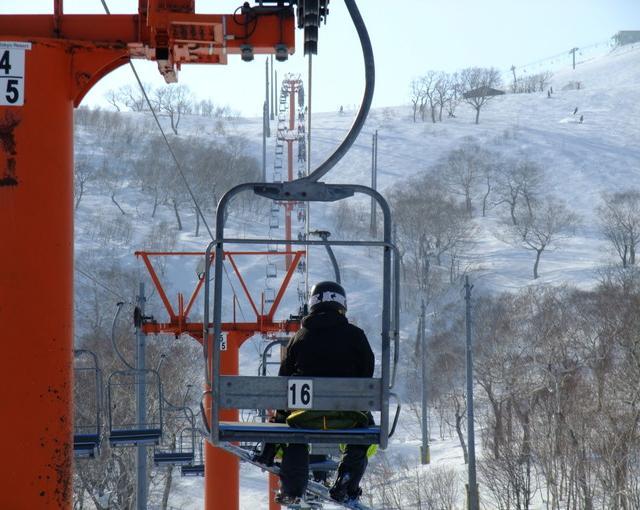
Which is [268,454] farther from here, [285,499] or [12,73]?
[12,73]

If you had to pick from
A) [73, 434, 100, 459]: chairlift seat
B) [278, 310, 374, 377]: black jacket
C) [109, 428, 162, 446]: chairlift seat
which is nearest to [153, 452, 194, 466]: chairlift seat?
[109, 428, 162, 446]: chairlift seat

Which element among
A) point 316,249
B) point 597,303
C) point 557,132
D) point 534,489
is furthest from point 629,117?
point 534,489

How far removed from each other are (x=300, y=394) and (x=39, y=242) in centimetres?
138

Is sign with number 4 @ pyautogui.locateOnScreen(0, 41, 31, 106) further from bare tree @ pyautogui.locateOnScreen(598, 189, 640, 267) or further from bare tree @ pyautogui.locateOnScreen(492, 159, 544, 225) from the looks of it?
bare tree @ pyautogui.locateOnScreen(492, 159, 544, 225)

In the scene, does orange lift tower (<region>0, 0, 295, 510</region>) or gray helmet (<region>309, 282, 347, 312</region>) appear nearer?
orange lift tower (<region>0, 0, 295, 510</region>)

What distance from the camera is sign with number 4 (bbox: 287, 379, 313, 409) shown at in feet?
15.1

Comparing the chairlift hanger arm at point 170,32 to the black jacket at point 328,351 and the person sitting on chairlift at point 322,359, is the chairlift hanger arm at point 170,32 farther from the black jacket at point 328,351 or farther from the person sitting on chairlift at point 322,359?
the black jacket at point 328,351

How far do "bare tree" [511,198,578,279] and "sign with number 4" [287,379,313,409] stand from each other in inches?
2207

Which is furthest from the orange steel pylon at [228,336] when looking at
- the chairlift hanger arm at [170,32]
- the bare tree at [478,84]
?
the bare tree at [478,84]

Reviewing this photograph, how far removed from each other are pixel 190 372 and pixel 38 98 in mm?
35177

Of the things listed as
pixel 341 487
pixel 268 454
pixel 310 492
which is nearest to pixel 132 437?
pixel 310 492

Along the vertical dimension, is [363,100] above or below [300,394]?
above

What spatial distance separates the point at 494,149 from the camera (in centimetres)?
7681

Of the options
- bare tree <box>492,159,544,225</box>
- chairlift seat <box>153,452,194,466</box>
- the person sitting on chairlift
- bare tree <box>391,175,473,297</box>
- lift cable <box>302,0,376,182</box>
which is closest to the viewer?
lift cable <box>302,0,376,182</box>
